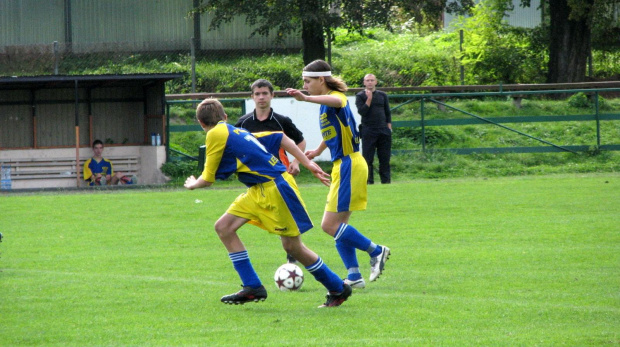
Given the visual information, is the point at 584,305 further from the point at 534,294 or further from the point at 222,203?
the point at 222,203

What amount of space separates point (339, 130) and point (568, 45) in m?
21.6

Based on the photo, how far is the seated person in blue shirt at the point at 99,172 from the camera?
68.5 ft

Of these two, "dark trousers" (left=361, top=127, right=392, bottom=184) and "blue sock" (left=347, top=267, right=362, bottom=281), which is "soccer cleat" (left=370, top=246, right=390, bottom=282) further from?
"dark trousers" (left=361, top=127, right=392, bottom=184)

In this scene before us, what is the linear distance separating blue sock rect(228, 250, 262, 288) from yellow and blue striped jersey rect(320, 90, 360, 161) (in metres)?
1.40

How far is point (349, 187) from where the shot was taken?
A: 7719 millimetres

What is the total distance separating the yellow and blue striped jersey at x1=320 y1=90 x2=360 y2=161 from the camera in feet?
24.9

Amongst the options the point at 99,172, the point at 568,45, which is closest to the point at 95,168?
the point at 99,172

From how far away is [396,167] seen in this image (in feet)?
71.5

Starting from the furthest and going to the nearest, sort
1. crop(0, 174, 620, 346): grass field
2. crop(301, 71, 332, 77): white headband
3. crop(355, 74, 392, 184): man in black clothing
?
crop(355, 74, 392, 184): man in black clothing, crop(301, 71, 332, 77): white headband, crop(0, 174, 620, 346): grass field

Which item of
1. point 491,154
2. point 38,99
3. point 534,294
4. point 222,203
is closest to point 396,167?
point 491,154

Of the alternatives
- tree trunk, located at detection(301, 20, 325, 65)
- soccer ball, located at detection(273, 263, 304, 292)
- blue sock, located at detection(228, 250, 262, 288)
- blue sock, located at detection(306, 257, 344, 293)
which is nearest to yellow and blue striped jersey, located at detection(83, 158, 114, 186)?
tree trunk, located at detection(301, 20, 325, 65)

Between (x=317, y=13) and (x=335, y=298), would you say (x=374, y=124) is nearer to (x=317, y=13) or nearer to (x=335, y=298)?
(x=317, y=13)

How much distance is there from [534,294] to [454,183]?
37.4 feet

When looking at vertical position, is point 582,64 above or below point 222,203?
above
